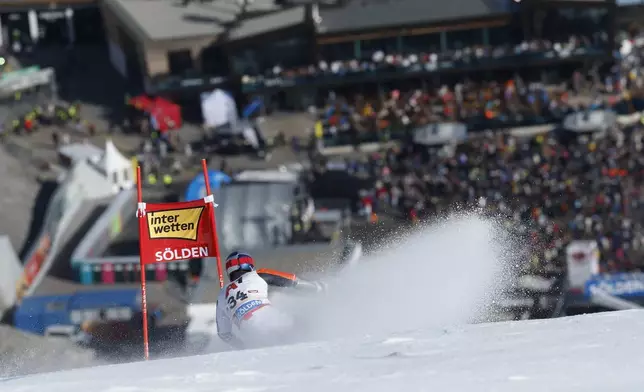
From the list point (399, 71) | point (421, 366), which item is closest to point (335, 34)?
point (399, 71)

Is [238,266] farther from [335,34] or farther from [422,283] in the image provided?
[335,34]

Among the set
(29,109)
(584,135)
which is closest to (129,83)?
(29,109)

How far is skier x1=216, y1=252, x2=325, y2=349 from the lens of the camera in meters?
11.8

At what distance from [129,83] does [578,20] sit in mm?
16967

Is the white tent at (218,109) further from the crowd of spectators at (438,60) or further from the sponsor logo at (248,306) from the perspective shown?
the sponsor logo at (248,306)

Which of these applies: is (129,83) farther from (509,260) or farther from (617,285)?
(509,260)

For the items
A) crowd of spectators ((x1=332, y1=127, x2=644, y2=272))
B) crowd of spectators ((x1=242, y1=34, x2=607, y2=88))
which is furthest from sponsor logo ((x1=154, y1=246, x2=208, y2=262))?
crowd of spectators ((x1=242, y1=34, x2=607, y2=88))

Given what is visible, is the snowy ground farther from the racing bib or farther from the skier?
the racing bib

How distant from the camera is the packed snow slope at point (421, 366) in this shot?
9.18m

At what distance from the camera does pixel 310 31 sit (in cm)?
4166

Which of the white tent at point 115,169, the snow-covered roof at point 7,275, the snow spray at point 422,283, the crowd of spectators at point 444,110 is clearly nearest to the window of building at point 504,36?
the crowd of spectators at point 444,110

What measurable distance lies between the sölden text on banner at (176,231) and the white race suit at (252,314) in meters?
1.02

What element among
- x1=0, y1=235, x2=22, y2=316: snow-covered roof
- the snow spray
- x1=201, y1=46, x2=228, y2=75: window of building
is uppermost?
x1=201, y1=46, x2=228, y2=75: window of building

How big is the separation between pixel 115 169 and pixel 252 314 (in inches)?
874
